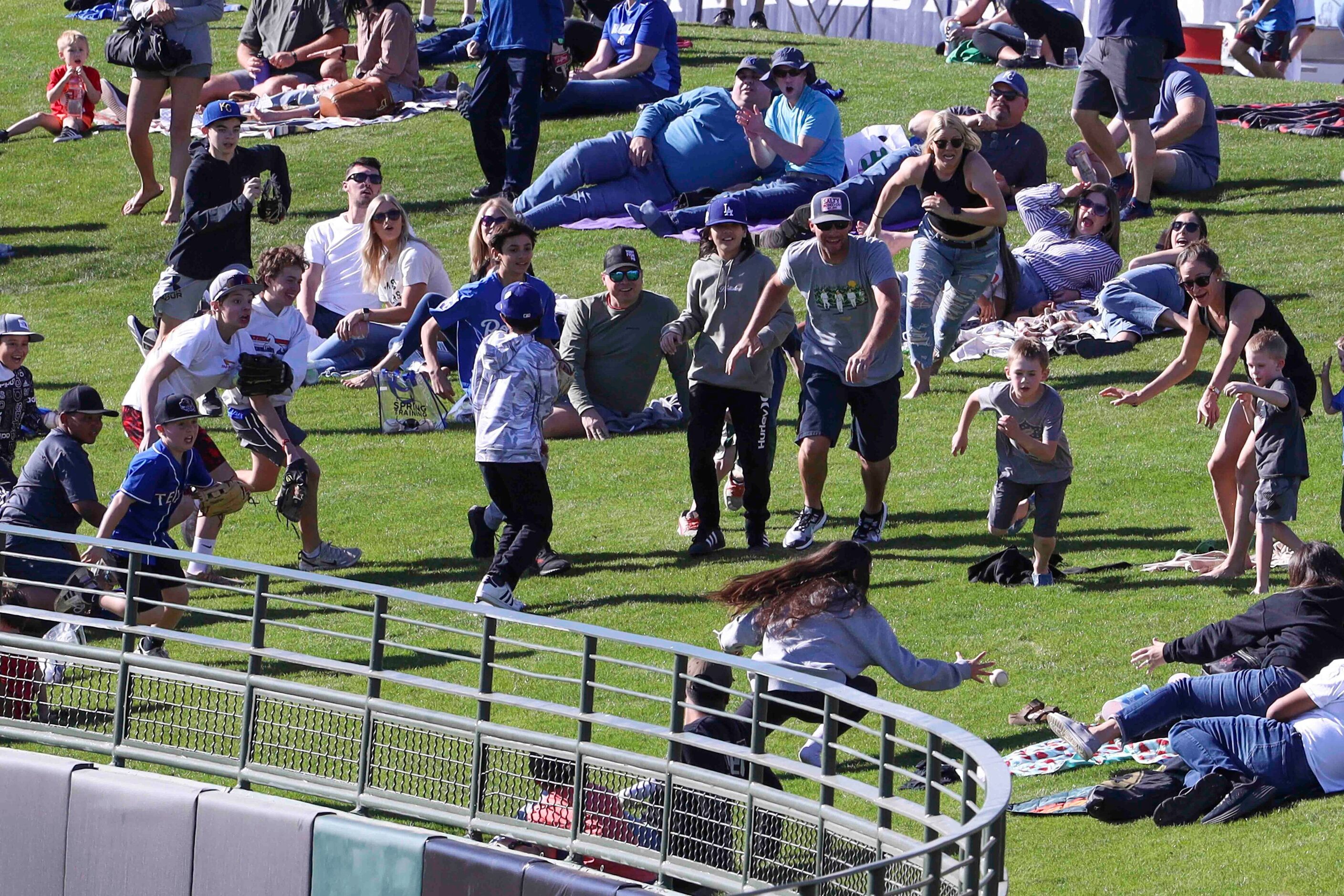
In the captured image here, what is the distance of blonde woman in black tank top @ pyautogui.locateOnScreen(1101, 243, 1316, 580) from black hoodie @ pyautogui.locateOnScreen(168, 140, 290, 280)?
7347mm

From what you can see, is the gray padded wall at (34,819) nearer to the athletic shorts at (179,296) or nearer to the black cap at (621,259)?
the black cap at (621,259)

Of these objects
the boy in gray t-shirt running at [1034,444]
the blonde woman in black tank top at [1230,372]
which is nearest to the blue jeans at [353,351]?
the boy in gray t-shirt running at [1034,444]

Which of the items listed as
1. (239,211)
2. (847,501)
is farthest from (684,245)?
(847,501)

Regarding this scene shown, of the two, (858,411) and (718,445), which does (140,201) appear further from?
(858,411)

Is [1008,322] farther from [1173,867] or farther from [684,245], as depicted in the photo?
[1173,867]

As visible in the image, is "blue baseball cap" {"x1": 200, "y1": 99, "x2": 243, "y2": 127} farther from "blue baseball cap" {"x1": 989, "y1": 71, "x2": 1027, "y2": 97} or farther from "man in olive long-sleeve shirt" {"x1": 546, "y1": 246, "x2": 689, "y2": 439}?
"blue baseball cap" {"x1": 989, "y1": 71, "x2": 1027, "y2": 97}

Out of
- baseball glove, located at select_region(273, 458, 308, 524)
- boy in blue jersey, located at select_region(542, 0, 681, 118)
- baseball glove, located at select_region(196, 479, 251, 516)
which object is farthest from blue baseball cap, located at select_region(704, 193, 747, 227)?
boy in blue jersey, located at select_region(542, 0, 681, 118)

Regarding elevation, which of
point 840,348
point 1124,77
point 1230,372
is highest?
point 1124,77

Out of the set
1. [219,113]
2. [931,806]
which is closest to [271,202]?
[219,113]

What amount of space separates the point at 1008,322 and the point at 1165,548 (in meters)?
4.45

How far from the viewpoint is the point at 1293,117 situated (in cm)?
1944

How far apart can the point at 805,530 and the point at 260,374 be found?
338 cm

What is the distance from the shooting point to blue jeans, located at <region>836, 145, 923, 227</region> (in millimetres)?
16219

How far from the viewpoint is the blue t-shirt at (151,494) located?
9523mm
